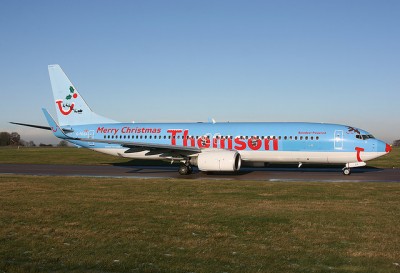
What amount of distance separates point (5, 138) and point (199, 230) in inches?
6145

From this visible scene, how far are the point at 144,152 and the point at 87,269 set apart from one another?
26198mm

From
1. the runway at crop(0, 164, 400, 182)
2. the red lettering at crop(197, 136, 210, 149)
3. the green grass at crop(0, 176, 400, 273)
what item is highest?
the red lettering at crop(197, 136, 210, 149)

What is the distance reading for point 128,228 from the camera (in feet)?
36.8

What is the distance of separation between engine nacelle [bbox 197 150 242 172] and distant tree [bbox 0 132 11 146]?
446 ft

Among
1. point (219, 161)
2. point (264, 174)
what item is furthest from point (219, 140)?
point (264, 174)

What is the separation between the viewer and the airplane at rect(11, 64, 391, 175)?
28656 millimetres

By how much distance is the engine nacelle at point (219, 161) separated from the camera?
27922 millimetres

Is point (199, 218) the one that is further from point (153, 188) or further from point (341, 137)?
point (341, 137)

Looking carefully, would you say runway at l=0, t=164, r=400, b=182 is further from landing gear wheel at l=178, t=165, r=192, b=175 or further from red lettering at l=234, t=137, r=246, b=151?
red lettering at l=234, t=137, r=246, b=151

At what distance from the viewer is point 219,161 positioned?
28.1 metres

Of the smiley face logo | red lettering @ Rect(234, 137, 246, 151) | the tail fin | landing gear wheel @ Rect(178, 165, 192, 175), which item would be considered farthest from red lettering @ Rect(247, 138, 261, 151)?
the smiley face logo

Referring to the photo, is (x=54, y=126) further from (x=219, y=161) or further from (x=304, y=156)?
Result: (x=304, y=156)

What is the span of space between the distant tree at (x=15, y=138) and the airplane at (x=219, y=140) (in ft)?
397

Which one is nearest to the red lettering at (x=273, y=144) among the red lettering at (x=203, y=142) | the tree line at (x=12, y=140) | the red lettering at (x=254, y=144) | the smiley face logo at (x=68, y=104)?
the red lettering at (x=254, y=144)
